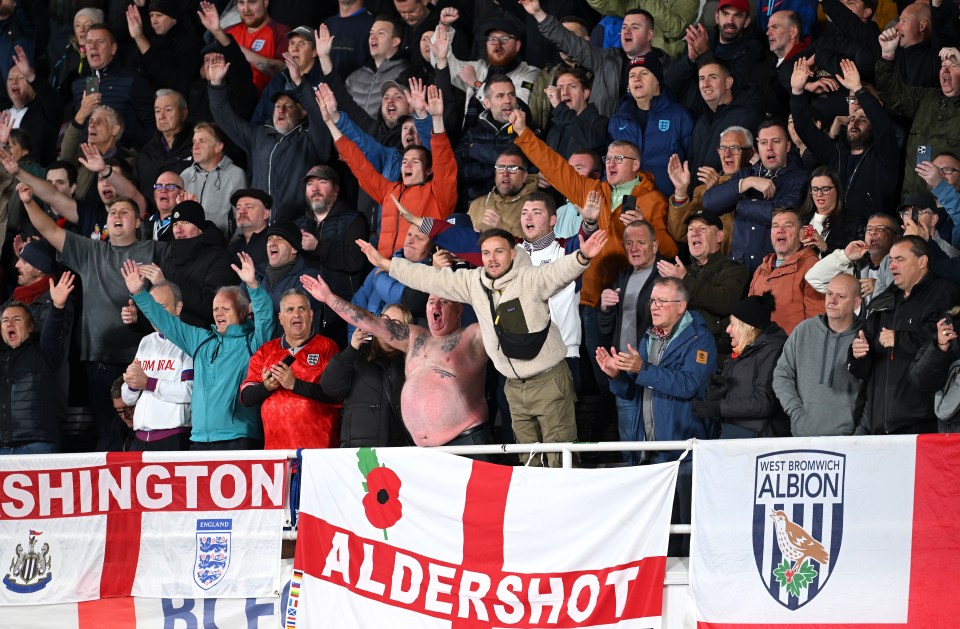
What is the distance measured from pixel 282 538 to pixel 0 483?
1.83 meters

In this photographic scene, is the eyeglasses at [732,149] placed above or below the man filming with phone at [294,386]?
above

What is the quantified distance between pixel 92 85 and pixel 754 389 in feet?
25.9

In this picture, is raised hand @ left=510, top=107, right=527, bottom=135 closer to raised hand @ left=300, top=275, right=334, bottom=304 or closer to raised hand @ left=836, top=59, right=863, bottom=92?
raised hand @ left=300, top=275, right=334, bottom=304

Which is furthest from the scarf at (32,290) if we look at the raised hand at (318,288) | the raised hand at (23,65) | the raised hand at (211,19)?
the raised hand at (318,288)

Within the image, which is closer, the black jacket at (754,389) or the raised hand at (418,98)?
the black jacket at (754,389)

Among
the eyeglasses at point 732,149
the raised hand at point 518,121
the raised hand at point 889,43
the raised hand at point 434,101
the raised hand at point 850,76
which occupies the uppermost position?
the raised hand at point 889,43

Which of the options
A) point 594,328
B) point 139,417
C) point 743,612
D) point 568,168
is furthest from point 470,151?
point 743,612

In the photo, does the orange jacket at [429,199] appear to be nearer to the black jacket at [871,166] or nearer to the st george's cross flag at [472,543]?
the black jacket at [871,166]

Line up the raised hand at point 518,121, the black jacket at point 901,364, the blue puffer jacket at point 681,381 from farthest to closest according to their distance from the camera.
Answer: the raised hand at point 518,121, the blue puffer jacket at point 681,381, the black jacket at point 901,364

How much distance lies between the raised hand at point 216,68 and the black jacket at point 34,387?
2.99m

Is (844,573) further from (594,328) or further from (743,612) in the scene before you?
(594,328)

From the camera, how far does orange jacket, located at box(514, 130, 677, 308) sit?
9914mm

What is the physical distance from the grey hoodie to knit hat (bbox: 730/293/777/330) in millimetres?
375

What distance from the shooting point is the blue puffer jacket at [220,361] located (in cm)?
954
